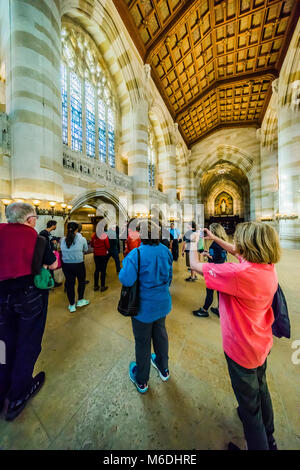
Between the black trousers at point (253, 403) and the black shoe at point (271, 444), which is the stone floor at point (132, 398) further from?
the black trousers at point (253, 403)

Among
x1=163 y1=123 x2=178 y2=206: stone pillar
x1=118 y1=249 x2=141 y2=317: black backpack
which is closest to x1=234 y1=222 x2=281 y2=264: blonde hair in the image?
x1=118 y1=249 x2=141 y2=317: black backpack

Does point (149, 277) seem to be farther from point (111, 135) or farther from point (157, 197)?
point (157, 197)

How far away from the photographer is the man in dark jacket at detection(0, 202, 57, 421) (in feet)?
4.51

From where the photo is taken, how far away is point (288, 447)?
111cm

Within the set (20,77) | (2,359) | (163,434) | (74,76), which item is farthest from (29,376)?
(74,76)

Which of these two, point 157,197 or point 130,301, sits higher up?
point 157,197

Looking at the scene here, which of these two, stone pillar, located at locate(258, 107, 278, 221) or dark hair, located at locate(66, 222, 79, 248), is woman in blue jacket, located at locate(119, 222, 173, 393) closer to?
dark hair, located at locate(66, 222, 79, 248)

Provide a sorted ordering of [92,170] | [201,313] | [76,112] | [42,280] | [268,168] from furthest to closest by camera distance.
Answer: [268,168] < [76,112] < [92,170] < [201,313] < [42,280]

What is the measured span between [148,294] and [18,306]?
116 centimetres

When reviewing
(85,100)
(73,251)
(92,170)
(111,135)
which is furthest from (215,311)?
(111,135)

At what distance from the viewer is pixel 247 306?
996 millimetres

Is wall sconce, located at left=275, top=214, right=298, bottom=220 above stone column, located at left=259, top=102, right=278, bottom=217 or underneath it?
underneath

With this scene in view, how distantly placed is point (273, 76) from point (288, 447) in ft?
58.1

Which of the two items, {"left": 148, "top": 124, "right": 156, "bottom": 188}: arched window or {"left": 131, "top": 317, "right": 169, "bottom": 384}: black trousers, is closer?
{"left": 131, "top": 317, "right": 169, "bottom": 384}: black trousers
